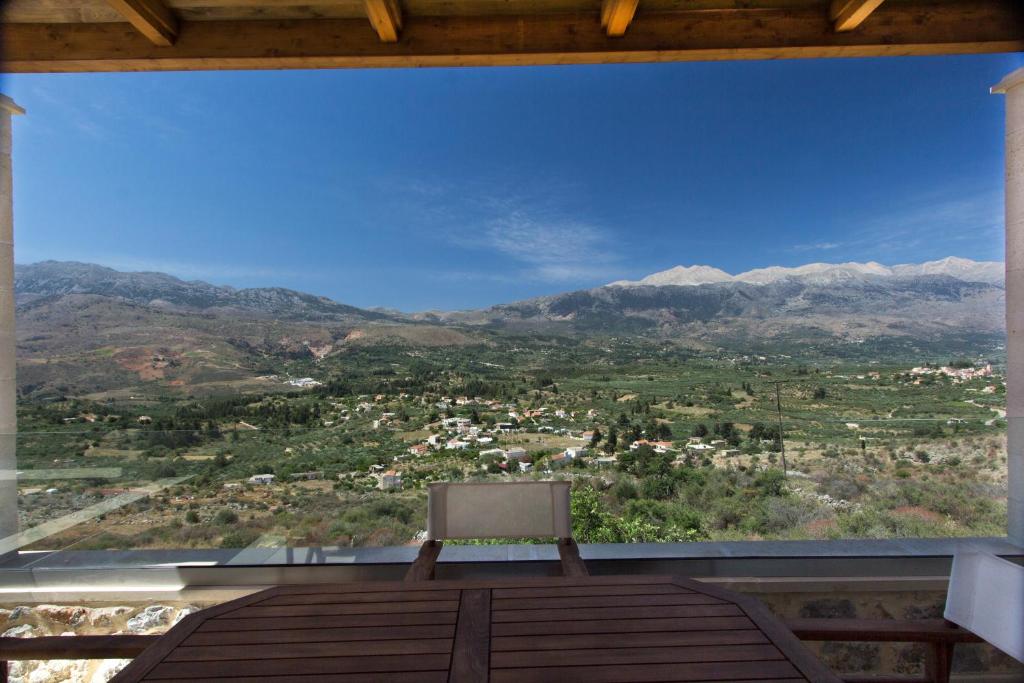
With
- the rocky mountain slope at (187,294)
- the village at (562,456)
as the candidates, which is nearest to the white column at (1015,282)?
the village at (562,456)

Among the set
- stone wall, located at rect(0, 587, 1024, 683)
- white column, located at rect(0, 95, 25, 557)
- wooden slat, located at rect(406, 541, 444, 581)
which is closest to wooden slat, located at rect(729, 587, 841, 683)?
wooden slat, located at rect(406, 541, 444, 581)

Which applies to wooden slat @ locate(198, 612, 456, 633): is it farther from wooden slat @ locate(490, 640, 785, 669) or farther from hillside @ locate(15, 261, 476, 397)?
hillside @ locate(15, 261, 476, 397)

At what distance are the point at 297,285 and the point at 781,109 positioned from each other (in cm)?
452

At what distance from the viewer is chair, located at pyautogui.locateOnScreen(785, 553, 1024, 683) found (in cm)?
117

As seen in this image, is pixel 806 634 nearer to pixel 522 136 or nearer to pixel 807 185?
pixel 807 185

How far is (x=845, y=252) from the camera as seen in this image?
4.01m

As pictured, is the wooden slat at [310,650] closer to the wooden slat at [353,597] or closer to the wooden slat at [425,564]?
the wooden slat at [353,597]

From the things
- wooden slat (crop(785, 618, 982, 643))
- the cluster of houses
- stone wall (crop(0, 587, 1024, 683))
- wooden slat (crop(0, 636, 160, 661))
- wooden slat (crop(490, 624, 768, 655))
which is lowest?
stone wall (crop(0, 587, 1024, 683))

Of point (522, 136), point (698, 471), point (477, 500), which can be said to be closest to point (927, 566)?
point (698, 471)

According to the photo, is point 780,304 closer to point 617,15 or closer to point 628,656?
point 617,15

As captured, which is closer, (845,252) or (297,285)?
(845,252)

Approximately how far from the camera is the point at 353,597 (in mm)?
1252

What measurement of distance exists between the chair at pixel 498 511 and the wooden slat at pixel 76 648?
0.91m

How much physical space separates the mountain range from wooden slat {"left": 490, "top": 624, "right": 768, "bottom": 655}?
2.56 metres
